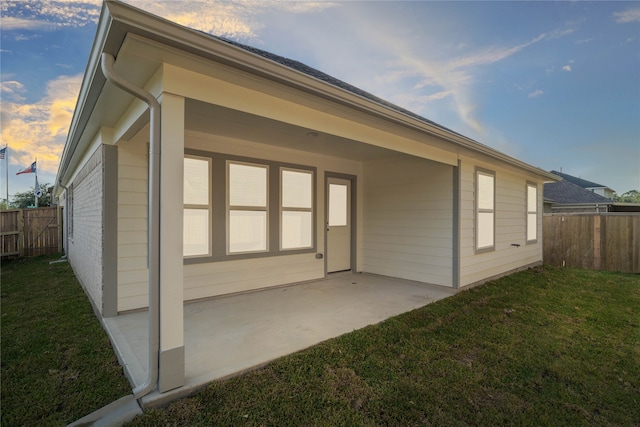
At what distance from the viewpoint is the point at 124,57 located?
2096 mm

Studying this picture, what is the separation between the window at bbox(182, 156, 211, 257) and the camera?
423cm

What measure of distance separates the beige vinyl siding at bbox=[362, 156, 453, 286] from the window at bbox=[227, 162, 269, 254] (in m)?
2.58

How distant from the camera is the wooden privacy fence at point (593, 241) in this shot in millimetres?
7859

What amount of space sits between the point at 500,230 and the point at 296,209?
471cm

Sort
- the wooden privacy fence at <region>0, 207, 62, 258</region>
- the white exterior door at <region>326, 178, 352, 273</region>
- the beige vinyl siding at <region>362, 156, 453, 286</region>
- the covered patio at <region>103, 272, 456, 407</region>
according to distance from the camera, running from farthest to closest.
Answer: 1. the wooden privacy fence at <region>0, 207, 62, 258</region>
2. the white exterior door at <region>326, 178, 352, 273</region>
3. the beige vinyl siding at <region>362, 156, 453, 286</region>
4. the covered patio at <region>103, 272, 456, 407</region>

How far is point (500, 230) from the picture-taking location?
6648 mm

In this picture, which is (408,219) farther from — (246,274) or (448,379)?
A: (448,379)

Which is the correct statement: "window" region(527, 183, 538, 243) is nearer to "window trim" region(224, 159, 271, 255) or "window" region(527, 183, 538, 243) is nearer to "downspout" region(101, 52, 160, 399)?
"window trim" region(224, 159, 271, 255)

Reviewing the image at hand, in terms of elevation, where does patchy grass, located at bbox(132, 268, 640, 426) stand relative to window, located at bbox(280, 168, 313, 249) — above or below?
below

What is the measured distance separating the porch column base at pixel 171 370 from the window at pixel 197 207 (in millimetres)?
2264

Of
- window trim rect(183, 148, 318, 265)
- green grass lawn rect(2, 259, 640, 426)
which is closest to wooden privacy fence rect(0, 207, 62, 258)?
green grass lawn rect(2, 259, 640, 426)

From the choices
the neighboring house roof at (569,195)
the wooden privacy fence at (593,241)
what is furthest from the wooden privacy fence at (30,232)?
the neighboring house roof at (569,195)

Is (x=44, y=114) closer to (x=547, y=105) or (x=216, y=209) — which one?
(x=216, y=209)

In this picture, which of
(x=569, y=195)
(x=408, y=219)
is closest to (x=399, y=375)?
(x=408, y=219)
